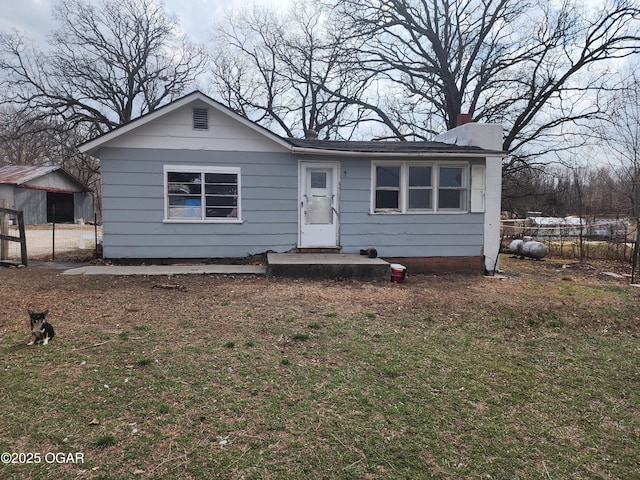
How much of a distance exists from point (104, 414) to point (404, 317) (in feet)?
12.5

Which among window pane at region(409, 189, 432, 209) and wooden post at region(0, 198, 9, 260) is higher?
window pane at region(409, 189, 432, 209)

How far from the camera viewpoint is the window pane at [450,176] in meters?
9.45

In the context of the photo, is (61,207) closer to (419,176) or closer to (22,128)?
(22,128)

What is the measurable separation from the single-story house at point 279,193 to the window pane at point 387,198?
0.02 metres

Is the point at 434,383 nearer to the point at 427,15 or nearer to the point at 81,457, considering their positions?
the point at 81,457

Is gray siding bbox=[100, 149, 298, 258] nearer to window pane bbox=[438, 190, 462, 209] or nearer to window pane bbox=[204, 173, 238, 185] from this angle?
window pane bbox=[204, 173, 238, 185]

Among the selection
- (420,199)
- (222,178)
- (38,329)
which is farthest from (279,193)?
(38,329)

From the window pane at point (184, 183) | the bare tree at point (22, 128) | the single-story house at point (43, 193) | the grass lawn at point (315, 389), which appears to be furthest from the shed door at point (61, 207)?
the grass lawn at point (315, 389)

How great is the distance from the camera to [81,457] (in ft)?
7.44

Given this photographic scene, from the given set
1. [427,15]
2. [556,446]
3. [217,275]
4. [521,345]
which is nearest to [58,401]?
[556,446]

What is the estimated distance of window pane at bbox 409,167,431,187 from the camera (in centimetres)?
942

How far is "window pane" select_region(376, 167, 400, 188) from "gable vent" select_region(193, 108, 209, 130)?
408 cm

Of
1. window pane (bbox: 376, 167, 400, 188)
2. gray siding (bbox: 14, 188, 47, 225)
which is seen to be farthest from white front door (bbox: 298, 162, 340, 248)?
gray siding (bbox: 14, 188, 47, 225)

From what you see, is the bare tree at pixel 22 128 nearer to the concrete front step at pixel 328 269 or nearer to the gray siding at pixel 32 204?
the gray siding at pixel 32 204
